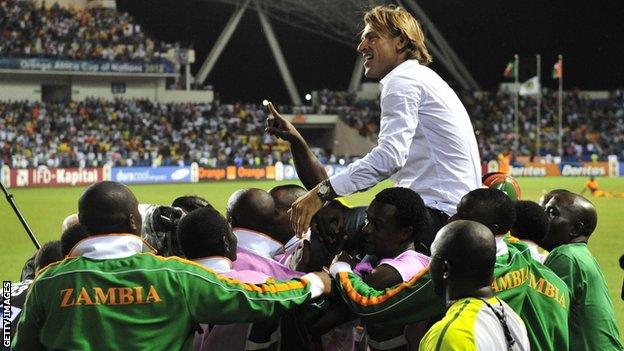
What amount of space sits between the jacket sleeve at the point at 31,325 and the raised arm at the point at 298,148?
154cm

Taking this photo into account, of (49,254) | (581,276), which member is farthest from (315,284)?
(49,254)

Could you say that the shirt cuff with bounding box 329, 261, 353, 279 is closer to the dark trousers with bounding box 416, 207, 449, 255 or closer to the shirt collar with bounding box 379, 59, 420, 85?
the dark trousers with bounding box 416, 207, 449, 255

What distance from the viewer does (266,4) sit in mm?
58969

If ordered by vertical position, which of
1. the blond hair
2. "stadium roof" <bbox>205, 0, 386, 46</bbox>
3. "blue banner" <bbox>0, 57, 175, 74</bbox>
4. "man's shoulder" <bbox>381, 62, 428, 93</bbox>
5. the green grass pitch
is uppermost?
"stadium roof" <bbox>205, 0, 386, 46</bbox>

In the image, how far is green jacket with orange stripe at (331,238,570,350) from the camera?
3551 mm

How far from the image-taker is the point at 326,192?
13.0 ft

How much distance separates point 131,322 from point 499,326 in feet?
4.70

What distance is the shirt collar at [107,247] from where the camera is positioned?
3.48m

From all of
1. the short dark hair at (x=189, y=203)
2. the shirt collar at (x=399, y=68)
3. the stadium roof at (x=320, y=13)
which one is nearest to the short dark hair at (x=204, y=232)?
the shirt collar at (x=399, y=68)

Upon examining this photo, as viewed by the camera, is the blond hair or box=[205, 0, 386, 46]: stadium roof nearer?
the blond hair

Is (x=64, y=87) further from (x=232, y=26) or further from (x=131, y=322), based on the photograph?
(x=131, y=322)

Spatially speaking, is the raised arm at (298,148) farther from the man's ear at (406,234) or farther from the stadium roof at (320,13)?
the stadium roof at (320,13)

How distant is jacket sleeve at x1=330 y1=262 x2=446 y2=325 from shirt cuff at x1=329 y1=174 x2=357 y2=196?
45 cm

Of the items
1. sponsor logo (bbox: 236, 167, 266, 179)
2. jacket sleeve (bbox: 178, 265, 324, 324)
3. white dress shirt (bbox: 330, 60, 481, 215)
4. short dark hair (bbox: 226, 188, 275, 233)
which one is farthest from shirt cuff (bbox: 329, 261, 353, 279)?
sponsor logo (bbox: 236, 167, 266, 179)
